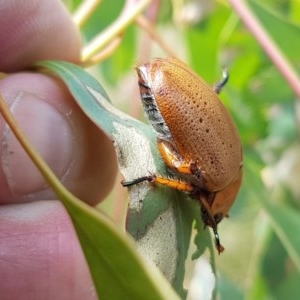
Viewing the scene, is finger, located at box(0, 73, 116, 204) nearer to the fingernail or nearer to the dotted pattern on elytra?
the fingernail

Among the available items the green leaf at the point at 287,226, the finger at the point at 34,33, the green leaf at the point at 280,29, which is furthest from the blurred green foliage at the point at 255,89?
the finger at the point at 34,33

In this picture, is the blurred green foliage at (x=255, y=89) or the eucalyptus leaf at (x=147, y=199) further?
the blurred green foliage at (x=255, y=89)

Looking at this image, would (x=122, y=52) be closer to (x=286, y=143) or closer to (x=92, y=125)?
(x=286, y=143)

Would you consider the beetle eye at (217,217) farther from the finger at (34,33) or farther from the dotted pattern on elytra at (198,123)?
the finger at (34,33)

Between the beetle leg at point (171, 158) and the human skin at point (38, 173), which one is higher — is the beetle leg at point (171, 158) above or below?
above

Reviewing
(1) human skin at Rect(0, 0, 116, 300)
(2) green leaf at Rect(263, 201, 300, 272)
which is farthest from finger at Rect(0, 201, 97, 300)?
(2) green leaf at Rect(263, 201, 300, 272)

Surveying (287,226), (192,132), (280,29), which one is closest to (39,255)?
(192,132)

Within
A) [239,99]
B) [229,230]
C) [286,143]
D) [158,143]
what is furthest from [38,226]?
[229,230]
